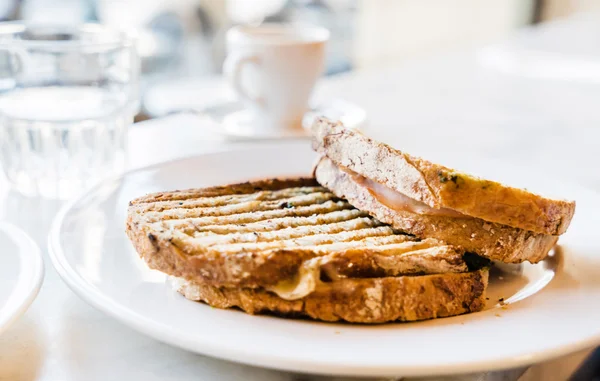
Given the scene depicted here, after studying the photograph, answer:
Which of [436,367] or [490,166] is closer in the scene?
[436,367]

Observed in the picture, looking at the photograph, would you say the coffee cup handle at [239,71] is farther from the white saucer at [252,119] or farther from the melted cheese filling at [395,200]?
the melted cheese filling at [395,200]

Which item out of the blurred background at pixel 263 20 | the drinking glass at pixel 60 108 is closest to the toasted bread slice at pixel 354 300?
the drinking glass at pixel 60 108

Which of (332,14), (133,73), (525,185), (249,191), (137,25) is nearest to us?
(249,191)

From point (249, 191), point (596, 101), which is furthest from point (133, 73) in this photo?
point (596, 101)

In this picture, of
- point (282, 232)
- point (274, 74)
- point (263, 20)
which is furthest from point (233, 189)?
point (263, 20)

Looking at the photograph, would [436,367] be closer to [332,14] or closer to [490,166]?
[490,166]

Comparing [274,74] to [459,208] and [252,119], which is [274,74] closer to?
[252,119]

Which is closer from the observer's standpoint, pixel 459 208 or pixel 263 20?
pixel 459 208

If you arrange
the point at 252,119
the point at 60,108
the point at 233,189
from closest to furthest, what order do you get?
the point at 233,189 → the point at 60,108 → the point at 252,119
